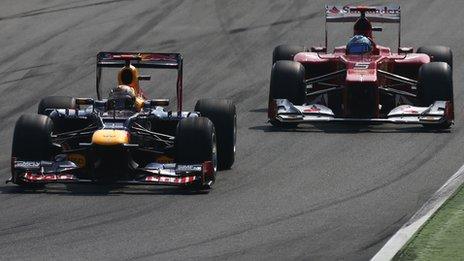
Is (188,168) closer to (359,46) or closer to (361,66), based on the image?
(361,66)

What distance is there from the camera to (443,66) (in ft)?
86.0

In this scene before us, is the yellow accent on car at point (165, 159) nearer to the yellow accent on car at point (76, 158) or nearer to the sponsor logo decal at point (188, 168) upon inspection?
the sponsor logo decal at point (188, 168)

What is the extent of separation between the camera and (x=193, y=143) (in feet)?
67.2

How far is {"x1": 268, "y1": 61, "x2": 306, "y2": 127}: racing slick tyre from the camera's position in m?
26.5

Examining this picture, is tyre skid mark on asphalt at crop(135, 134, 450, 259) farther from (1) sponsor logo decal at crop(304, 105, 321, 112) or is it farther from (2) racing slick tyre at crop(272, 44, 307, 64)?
(2) racing slick tyre at crop(272, 44, 307, 64)

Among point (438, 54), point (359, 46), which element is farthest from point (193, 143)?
point (438, 54)

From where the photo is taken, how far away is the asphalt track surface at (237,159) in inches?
674

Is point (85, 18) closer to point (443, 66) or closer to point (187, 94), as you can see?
point (187, 94)

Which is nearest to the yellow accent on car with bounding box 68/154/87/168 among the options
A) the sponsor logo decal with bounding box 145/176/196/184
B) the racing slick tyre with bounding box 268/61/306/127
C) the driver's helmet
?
the driver's helmet

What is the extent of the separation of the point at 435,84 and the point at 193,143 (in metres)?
6.81

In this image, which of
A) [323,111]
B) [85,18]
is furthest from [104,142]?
[85,18]

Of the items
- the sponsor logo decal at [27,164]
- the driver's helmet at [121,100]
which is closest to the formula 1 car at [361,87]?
the driver's helmet at [121,100]

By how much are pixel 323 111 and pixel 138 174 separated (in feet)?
20.9

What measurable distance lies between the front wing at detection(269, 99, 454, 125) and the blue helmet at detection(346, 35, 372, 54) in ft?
4.71
